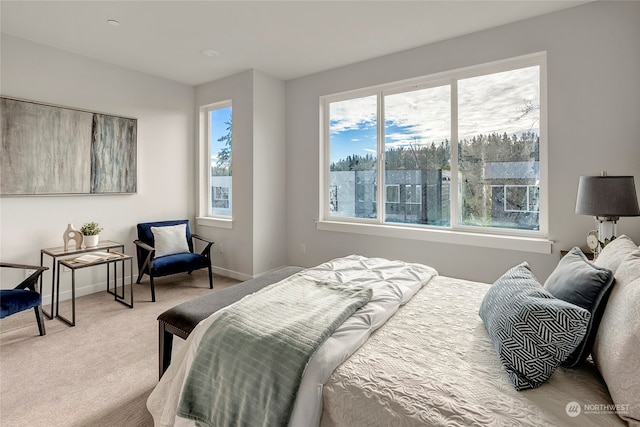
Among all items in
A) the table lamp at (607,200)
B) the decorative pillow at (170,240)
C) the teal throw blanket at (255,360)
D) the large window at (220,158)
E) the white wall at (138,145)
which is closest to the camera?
the teal throw blanket at (255,360)

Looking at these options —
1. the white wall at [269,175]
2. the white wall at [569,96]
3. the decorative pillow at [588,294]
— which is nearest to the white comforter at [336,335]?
the decorative pillow at [588,294]

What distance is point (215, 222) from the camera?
4535 mm

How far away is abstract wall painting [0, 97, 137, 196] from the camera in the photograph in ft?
10.2

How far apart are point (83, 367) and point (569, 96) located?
167 inches

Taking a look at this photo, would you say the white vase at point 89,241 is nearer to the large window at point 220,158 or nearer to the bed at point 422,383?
the large window at point 220,158

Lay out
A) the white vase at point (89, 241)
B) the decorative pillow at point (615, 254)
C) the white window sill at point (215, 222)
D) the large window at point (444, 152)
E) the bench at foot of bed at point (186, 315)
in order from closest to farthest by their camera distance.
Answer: the decorative pillow at point (615, 254)
the bench at foot of bed at point (186, 315)
the large window at point (444, 152)
the white vase at point (89, 241)
the white window sill at point (215, 222)

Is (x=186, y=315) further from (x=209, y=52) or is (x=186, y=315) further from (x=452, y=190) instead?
(x=209, y=52)

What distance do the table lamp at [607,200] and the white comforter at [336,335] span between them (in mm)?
1130

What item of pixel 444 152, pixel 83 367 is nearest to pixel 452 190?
pixel 444 152

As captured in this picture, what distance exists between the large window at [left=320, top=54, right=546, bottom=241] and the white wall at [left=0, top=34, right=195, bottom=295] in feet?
6.75

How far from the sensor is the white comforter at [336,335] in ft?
3.75

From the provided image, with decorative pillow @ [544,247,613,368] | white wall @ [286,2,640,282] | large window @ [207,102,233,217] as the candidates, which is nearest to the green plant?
large window @ [207,102,233,217]

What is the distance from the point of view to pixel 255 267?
4.18 metres

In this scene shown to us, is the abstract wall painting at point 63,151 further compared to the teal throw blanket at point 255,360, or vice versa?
the abstract wall painting at point 63,151
